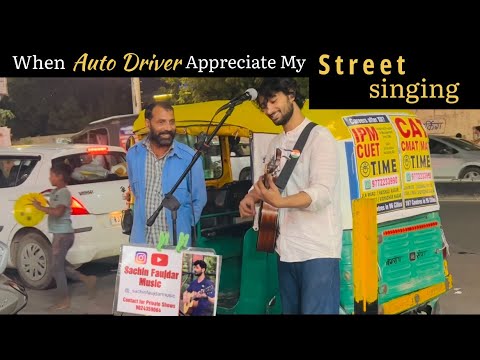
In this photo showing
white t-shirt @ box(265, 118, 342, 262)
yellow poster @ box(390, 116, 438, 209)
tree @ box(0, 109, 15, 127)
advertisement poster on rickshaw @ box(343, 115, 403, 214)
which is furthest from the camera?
tree @ box(0, 109, 15, 127)

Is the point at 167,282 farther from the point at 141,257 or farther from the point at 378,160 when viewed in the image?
the point at 378,160

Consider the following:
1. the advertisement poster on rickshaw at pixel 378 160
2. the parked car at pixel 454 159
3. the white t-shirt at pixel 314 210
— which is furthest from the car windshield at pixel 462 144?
the white t-shirt at pixel 314 210

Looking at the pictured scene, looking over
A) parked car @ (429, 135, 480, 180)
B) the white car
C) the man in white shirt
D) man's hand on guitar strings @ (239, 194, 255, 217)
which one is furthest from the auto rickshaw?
parked car @ (429, 135, 480, 180)

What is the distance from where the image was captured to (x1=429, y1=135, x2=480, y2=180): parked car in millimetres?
11914

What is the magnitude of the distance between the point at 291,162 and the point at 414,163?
1133mm

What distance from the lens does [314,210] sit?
10.3 feet

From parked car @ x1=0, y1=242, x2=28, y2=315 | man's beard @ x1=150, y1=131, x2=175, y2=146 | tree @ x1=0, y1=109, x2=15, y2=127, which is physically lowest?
parked car @ x1=0, y1=242, x2=28, y2=315

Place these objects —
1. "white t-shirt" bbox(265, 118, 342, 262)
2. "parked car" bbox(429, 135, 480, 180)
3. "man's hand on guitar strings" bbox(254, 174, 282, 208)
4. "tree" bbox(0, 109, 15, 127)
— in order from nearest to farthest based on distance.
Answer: "man's hand on guitar strings" bbox(254, 174, 282, 208) → "white t-shirt" bbox(265, 118, 342, 262) → "tree" bbox(0, 109, 15, 127) → "parked car" bbox(429, 135, 480, 180)

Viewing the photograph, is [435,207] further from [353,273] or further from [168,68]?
[168,68]

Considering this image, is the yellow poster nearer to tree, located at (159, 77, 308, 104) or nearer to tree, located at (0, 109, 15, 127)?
tree, located at (159, 77, 308, 104)

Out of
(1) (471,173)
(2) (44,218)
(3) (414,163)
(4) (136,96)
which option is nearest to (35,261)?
(2) (44,218)

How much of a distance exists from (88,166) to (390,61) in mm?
2946

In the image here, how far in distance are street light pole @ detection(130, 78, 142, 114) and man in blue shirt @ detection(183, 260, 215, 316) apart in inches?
76.2

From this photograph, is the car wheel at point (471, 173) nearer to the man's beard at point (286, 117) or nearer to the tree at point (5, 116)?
the tree at point (5, 116)
